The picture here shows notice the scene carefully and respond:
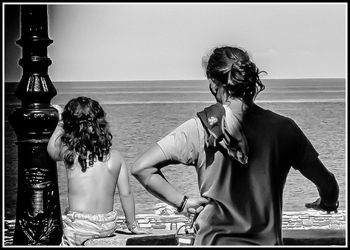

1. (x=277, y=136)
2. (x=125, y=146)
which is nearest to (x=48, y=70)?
(x=277, y=136)

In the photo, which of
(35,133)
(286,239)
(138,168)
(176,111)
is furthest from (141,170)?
(176,111)

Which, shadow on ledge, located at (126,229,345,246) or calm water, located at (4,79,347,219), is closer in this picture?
shadow on ledge, located at (126,229,345,246)

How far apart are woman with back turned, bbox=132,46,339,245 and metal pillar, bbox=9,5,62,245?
1292 mm

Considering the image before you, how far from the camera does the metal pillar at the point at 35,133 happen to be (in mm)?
4922

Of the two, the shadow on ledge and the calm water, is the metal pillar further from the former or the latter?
the shadow on ledge

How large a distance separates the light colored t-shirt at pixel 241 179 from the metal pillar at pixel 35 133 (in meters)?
1.42

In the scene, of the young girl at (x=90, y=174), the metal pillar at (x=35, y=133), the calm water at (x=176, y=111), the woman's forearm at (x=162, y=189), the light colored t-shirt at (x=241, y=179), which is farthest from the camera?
the calm water at (x=176, y=111)

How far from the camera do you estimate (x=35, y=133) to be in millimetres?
4930

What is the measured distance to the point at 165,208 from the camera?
21.3ft

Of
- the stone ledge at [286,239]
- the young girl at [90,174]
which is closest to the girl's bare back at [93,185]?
the young girl at [90,174]

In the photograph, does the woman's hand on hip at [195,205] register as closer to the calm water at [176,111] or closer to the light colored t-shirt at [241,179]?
the light colored t-shirt at [241,179]

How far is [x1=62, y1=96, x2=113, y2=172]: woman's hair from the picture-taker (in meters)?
4.45

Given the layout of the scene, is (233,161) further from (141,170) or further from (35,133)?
(35,133)

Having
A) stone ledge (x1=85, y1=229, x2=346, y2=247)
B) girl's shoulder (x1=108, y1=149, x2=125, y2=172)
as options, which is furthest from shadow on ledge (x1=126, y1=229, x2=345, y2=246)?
girl's shoulder (x1=108, y1=149, x2=125, y2=172)
